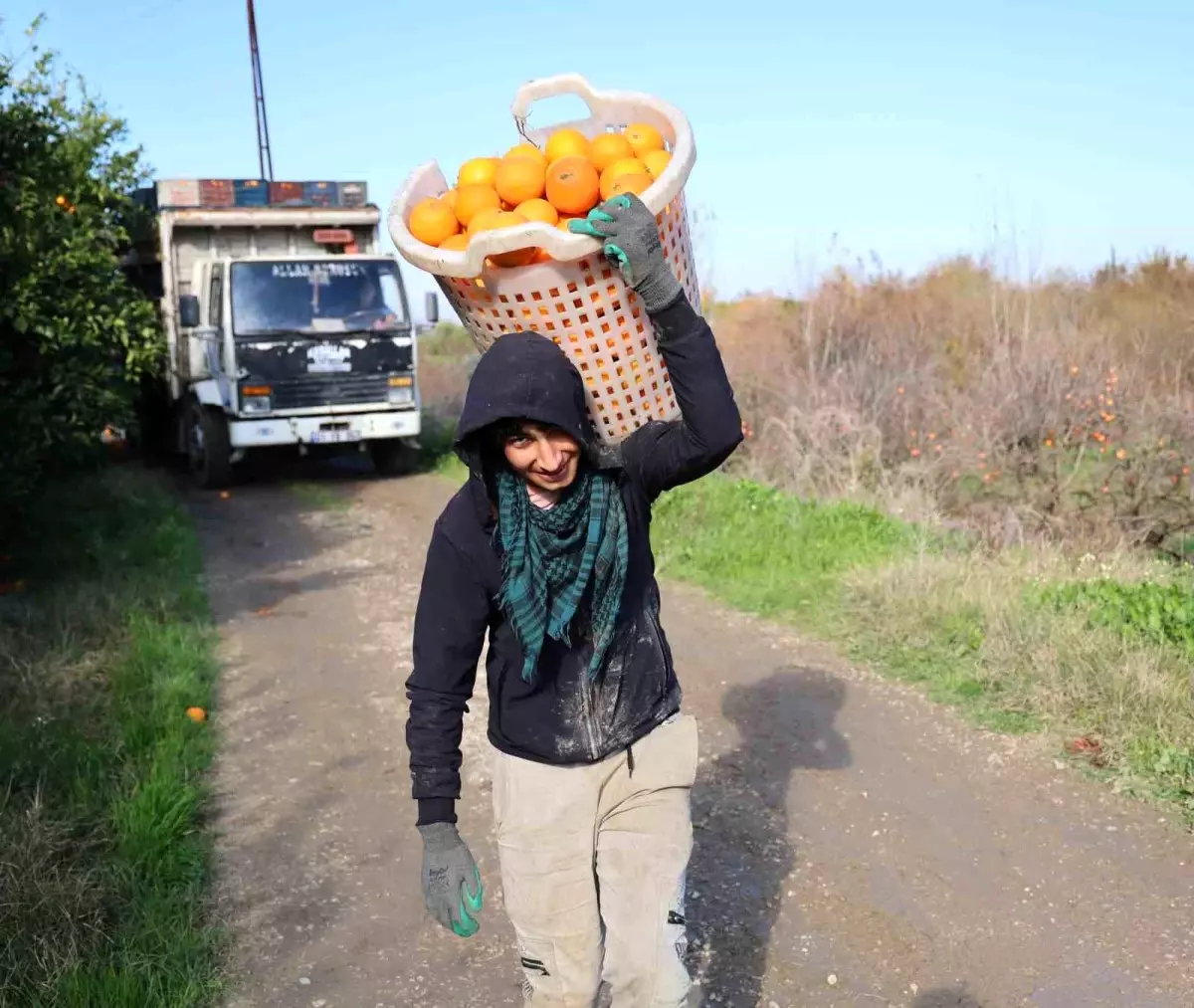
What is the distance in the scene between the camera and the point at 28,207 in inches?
310

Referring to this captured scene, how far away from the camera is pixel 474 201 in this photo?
2.43 m

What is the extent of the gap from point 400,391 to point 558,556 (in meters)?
9.94

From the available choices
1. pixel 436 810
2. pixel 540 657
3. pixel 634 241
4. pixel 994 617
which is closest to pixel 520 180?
pixel 634 241

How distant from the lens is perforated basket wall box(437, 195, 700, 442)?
2314 mm

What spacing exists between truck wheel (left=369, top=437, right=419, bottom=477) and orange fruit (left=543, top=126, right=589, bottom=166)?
1024 cm

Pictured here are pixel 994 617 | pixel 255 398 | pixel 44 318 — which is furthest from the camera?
pixel 255 398

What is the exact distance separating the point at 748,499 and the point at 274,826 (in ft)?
16.3

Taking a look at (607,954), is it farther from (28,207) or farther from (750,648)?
(28,207)

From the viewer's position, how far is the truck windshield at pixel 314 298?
11.6 m

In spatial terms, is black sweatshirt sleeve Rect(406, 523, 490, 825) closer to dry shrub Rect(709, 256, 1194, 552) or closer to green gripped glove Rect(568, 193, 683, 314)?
green gripped glove Rect(568, 193, 683, 314)

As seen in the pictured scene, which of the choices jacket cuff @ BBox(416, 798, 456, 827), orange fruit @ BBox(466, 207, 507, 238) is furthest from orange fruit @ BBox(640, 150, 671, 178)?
jacket cuff @ BBox(416, 798, 456, 827)

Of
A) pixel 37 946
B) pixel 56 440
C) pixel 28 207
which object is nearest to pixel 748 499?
pixel 56 440

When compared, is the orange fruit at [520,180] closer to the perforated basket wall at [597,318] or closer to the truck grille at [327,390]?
the perforated basket wall at [597,318]

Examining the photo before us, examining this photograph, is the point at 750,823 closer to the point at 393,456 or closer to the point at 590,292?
the point at 590,292
